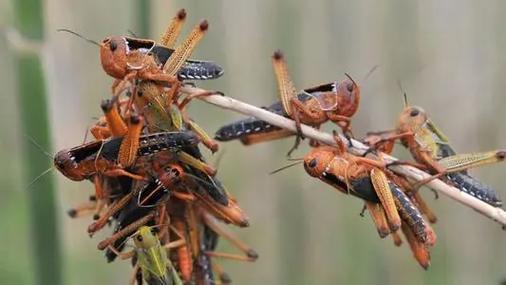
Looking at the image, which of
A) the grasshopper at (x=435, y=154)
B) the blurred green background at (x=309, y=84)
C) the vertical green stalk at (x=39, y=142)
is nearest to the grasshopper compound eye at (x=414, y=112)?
the grasshopper at (x=435, y=154)

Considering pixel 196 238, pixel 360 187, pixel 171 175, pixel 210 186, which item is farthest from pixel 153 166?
pixel 360 187

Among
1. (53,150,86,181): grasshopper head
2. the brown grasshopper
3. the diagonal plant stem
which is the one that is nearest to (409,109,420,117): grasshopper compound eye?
the diagonal plant stem

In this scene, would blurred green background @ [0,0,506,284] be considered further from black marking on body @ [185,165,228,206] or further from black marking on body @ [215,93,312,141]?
black marking on body @ [185,165,228,206]

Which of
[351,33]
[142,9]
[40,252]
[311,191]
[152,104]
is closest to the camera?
[152,104]

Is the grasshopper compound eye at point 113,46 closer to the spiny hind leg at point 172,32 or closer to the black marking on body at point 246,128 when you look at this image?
the spiny hind leg at point 172,32

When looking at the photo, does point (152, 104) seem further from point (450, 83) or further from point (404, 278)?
point (450, 83)

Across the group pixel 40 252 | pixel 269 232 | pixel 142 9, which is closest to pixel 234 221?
pixel 40 252
